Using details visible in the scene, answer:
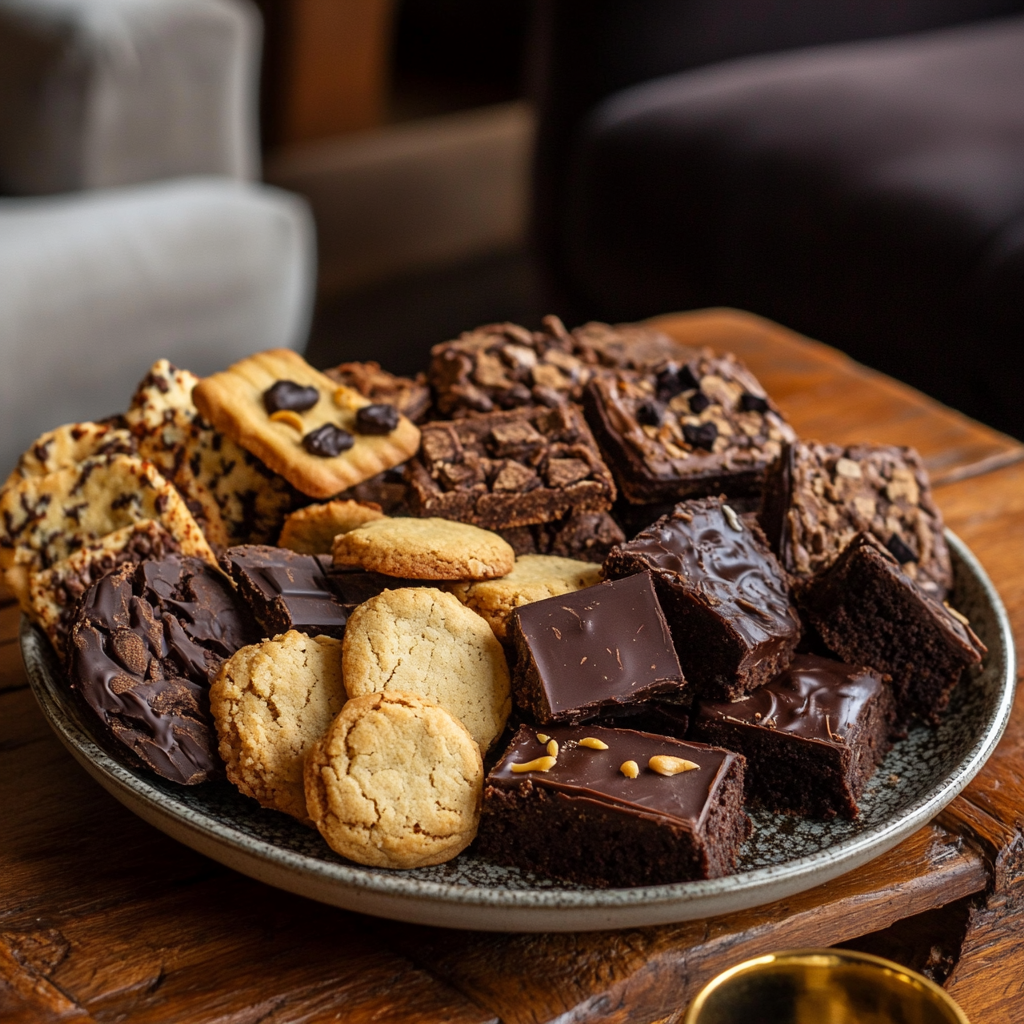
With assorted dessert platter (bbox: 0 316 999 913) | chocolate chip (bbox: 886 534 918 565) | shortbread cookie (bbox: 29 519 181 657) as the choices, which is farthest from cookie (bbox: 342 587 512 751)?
chocolate chip (bbox: 886 534 918 565)

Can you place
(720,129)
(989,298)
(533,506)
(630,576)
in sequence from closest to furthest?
(630,576) → (533,506) → (989,298) → (720,129)

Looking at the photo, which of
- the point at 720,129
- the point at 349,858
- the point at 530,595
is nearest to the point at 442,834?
the point at 349,858

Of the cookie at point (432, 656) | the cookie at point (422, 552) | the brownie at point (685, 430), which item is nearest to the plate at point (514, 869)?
the cookie at point (432, 656)

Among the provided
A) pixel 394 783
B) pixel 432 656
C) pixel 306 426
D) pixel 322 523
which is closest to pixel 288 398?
pixel 306 426

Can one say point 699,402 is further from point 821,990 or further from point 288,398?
point 821,990

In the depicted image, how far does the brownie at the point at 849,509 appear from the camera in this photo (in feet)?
3.83

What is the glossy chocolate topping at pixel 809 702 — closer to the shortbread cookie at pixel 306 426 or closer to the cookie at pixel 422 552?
the cookie at pixel 422 552

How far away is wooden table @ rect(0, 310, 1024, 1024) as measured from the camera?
2.79 feet

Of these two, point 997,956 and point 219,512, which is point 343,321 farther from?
point 997,956

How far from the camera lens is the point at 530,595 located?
105cm

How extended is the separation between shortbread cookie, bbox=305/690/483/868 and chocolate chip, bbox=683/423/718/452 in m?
0.47

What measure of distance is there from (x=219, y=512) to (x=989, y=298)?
1559 millimetres

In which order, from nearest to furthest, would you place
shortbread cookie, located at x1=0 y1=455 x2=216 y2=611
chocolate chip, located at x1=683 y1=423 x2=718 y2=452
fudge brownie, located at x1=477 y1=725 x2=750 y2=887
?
fudge brownie, located at x1=477 y1=725 x2=750 y2=887
shortbread cookie, located at x1=0 y1=455 x2=216 y2=611
chocolate chip, located at x1=683 y1=423 x2=718 y2=452

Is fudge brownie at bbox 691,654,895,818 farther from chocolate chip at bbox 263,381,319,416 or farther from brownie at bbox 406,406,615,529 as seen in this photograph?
chocolate chip at bbox 263,381,319,416
